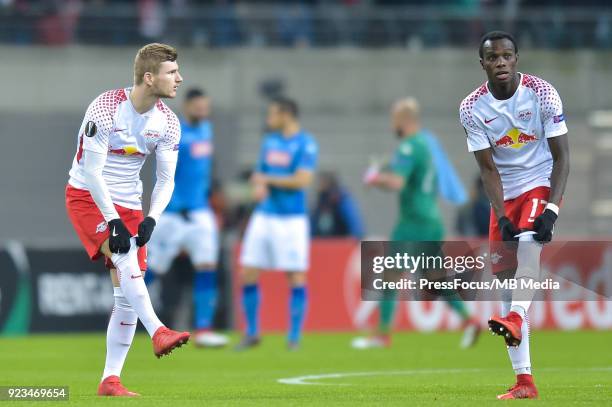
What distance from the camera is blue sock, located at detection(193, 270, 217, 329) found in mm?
14820

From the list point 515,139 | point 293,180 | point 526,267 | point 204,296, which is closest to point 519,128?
point 515,139

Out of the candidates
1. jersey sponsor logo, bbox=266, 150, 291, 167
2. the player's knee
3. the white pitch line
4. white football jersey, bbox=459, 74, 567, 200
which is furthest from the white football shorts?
white football jersey, bbox=459, 74, 567, 200

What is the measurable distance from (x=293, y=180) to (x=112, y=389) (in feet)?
21.2

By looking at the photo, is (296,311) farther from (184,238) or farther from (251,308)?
(184,238)

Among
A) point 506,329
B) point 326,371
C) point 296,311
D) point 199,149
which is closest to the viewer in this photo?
point 506,329

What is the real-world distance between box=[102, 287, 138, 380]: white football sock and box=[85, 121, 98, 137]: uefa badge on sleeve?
0.97m

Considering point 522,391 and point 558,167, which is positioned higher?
point 558,167

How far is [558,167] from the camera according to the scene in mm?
7973

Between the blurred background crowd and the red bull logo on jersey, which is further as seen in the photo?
the blurred background crowd

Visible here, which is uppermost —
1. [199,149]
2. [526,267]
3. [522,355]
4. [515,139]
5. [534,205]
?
[199,149]

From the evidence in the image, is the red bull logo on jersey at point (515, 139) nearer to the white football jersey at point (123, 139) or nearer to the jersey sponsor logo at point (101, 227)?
the white football jersey at point (123, 139)

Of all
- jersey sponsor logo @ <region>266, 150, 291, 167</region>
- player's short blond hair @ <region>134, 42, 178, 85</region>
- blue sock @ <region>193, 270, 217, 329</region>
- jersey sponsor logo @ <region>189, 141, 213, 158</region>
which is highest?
jersey sponsor logo @ <region>189, 141, 213, 158</region>

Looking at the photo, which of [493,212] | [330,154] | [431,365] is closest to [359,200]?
[330,154]

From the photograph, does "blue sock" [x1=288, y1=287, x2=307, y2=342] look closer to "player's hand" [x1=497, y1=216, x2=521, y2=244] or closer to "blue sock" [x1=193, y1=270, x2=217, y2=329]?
"blue sock" [x1=193, y1=270, x2=217, y2=329]
